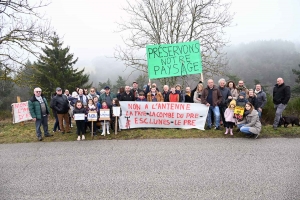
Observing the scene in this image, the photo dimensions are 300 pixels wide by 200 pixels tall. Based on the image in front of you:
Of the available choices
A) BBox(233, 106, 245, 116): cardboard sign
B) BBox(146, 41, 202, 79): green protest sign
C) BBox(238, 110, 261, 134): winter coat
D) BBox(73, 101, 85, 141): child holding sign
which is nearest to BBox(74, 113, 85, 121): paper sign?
BBox(73, 101, 85, 141): child holding sign

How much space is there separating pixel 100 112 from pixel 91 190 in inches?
157

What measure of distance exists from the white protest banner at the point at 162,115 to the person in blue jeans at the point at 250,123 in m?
1.43

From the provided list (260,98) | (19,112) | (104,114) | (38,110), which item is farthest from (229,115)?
(19,112)

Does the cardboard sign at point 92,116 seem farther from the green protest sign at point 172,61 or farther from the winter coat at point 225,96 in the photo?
the winter coat at point 225,96

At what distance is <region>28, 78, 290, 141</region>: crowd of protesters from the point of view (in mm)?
7109

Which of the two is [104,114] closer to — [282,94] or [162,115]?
[162,115]

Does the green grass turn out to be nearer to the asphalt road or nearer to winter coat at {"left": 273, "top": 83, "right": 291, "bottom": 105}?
the asphalt road

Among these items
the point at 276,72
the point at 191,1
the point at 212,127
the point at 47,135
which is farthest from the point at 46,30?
the point at 276,72

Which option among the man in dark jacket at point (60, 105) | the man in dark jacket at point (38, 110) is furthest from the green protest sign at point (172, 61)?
the man in dark jacket at point (38, 110)

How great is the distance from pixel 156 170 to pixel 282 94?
5.67 metres

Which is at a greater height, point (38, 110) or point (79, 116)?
point (38, 110)

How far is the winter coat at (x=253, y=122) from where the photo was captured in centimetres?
655

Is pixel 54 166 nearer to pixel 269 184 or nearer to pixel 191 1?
pixel 269 184

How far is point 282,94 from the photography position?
746 cm
